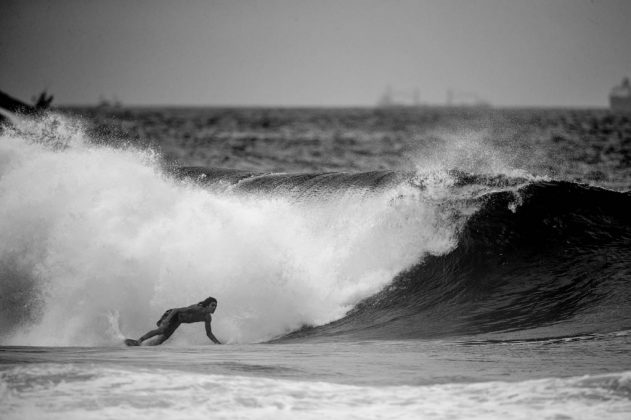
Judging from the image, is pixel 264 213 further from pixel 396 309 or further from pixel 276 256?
pixel 396 309

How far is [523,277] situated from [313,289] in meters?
3.27

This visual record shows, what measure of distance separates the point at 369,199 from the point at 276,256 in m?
2.62

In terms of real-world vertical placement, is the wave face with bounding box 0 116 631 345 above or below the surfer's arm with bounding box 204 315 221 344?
above

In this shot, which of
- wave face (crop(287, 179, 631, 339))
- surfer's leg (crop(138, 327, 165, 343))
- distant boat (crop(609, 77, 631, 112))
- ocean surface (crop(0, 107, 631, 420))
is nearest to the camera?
ocean surface (crop(0, 107, 631, 420))

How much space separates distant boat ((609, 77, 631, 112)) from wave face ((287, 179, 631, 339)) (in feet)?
619

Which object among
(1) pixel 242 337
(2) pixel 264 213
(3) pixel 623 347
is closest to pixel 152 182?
(2) pixel 264 213

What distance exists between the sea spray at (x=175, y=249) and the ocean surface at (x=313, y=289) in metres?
0.04

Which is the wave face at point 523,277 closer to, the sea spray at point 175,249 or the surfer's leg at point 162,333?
the sea spray at point 175,249

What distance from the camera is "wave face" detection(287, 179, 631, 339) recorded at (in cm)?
1043

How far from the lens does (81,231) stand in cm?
1298

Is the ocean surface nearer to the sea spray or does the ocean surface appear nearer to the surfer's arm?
the sea spray

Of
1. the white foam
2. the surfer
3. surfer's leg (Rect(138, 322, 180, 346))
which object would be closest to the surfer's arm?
the surfer

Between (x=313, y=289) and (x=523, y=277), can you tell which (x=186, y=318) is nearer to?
(x=313, y=289)

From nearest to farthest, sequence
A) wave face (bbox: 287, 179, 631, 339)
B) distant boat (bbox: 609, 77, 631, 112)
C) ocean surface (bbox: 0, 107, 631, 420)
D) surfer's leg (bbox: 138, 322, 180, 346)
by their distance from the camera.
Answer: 1. ocean surface (bbox: 0, 107, 631, 420)
2. surfer's leg (bbox: 138, 322, 180, 346)
3. wave face (bbox: 287, 179, 631, 339)
4. distant boat (bbox: 609, 77, 631, 112)
